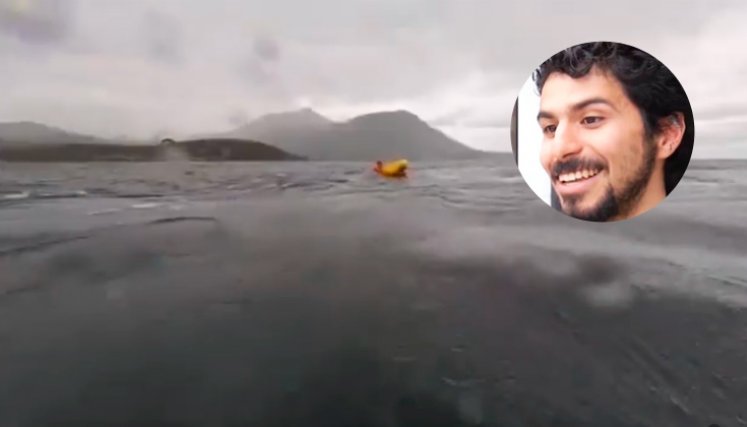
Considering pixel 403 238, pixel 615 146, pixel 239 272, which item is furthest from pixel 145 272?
pixel 615 146

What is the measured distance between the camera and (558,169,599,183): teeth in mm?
1051

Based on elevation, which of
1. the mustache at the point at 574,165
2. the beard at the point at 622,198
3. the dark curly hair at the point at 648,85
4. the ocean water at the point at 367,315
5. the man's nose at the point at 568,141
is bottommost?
the ocean water at the point at 367,315

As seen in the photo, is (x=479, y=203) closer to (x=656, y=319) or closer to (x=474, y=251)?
(x=474, y=251)

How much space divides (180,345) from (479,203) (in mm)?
1690

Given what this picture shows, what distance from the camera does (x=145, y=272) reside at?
1408mm

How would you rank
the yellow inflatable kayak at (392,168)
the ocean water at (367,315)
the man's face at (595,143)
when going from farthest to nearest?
1. the yellow inflatable kayak at (392,168)
2. the man's face at (595,143)
3. the ocean water at (367,315)

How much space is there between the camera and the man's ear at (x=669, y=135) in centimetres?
102

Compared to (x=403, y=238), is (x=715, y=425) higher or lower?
lower

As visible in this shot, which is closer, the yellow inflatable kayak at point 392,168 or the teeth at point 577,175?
the teeth at point 577,175

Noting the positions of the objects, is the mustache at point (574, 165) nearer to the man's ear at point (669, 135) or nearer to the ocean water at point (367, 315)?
the man's ear at point (669, 135)

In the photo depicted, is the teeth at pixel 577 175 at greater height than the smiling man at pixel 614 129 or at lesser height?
lesser

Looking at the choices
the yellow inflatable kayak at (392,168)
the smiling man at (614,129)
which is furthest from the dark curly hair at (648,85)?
the yellow inflatable kayak at (392,168)

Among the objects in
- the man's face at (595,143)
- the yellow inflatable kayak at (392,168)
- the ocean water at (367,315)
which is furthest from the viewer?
the yellow inflatable kayak at (392,168)

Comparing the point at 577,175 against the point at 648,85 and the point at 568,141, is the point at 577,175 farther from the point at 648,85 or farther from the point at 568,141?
the point at 648,85
